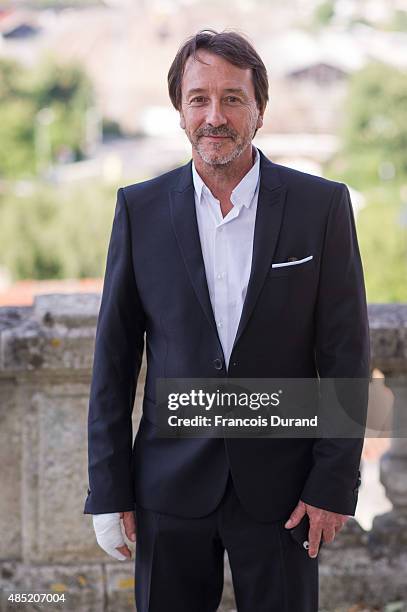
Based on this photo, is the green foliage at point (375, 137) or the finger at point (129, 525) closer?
the finger at point (129, 525)

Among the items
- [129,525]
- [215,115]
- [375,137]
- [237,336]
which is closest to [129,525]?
[129,525]

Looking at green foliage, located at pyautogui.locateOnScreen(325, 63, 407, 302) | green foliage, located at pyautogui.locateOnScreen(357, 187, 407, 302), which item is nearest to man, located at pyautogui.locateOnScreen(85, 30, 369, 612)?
green foliage, located at pyautogui.locateOnScreen(357, 187, 407, 302)

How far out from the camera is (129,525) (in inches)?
70.9

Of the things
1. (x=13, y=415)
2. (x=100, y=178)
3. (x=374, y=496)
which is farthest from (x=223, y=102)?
(x=100, y=178)

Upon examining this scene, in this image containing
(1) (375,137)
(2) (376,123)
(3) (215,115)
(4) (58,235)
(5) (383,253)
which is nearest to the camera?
(3) (215,115)

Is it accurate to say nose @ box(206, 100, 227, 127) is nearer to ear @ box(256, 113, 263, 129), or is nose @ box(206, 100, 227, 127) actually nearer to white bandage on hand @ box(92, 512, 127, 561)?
ear @ box(256, 113, 263, 129)

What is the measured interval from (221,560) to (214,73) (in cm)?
90

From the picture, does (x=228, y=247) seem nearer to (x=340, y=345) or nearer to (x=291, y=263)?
(x=291, y=263)

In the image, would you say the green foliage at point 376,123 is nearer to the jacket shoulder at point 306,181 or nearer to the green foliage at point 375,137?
the green foliage at point 375,137

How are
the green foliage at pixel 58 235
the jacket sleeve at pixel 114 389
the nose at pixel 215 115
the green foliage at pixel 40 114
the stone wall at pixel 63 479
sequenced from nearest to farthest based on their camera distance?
the nose at pixel 215 115, the jacket sleeve at pixel 114 389, the stone wall at pixel 63 479, the green foliage at pixel 58 235, the green foliage at pixel 40 114

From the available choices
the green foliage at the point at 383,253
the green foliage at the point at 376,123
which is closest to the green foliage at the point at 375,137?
the green foliage at the point at 376,123

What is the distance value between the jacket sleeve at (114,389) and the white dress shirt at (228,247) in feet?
0.51

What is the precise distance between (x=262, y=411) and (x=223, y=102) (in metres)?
0.57

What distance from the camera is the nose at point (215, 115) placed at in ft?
5.44
